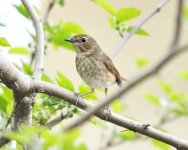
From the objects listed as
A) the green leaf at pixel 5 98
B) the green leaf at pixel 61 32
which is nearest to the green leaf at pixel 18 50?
the green leaf at pixel 61 32

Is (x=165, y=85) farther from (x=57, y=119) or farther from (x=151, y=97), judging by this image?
(x=57, y=119)

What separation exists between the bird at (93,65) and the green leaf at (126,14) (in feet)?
1.94

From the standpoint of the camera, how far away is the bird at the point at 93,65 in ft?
9.07

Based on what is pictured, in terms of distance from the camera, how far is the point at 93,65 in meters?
2.98

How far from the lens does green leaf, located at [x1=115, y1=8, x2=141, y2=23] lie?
2.00 m

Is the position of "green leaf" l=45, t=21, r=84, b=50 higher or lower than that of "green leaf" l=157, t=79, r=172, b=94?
higher

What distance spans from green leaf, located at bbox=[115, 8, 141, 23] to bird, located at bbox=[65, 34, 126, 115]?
592mm

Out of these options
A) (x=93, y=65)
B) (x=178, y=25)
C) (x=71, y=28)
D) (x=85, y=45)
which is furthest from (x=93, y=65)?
(x=178, y=25)

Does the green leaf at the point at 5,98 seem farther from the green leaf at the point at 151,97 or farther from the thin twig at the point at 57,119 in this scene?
the green leaf at the point at 151,97

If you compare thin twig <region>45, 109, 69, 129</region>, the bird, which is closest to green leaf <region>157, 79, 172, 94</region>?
the bird

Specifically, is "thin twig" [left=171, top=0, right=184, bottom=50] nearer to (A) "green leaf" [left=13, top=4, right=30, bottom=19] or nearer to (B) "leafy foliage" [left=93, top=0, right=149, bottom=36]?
(B) "leafy foliage" [left=93, top=0, right=149, bottom=36]

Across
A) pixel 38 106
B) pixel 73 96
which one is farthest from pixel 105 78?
pixel 73 96

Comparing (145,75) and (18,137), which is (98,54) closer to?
(18,137)

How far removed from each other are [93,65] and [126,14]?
96cm
